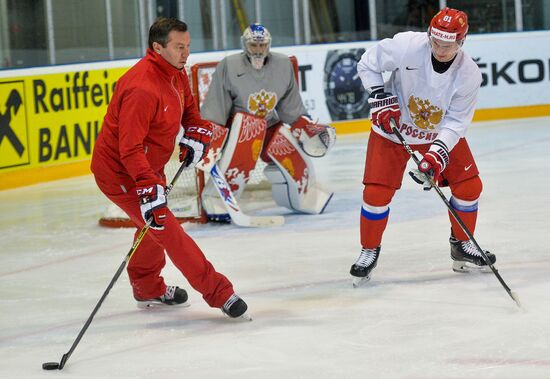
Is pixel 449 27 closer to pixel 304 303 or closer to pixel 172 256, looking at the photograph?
pixel 304 303

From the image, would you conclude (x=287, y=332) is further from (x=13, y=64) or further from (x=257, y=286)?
(x=13, y=64)

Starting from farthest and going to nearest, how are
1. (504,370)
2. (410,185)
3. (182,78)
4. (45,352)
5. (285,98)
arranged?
(410,185)
(285,98)
(182,78)
(45,352)
(504,370)

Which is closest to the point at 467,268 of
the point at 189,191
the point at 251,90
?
Answer: the point at 251,90

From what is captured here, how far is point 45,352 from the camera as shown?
134 inches

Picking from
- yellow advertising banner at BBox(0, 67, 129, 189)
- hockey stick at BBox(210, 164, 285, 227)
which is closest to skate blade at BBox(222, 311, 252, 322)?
hockey stick at BBox(210, 164, 285, 227)

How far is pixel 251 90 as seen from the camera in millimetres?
5602

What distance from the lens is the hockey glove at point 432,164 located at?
3.82 m

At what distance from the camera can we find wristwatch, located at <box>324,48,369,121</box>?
30.0 feet

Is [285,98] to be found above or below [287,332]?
above

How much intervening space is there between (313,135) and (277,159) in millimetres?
219

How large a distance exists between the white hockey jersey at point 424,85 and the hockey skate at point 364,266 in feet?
1.40

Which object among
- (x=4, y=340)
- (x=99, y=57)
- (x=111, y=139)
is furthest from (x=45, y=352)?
(x=99, y=57)

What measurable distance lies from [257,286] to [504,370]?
1.37 metres

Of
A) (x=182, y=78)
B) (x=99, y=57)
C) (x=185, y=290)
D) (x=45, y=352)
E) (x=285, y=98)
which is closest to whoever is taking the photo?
(x=45, y=352)
